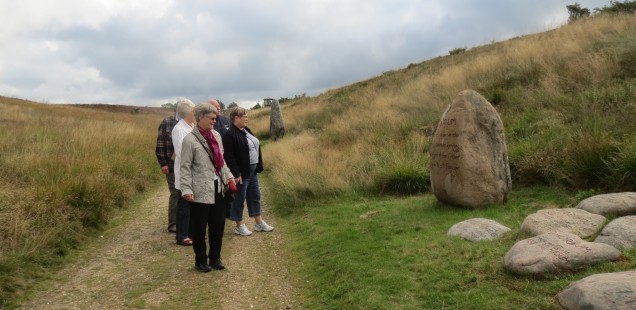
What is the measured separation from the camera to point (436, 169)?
25.6 feet

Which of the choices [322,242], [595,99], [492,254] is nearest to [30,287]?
[322,242]

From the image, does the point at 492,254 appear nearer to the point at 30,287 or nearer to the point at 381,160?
the point at 30,287

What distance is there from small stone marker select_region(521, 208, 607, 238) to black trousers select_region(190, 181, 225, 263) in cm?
349

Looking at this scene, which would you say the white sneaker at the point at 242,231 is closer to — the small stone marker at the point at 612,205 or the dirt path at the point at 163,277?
the dirt path at the point at 163,277

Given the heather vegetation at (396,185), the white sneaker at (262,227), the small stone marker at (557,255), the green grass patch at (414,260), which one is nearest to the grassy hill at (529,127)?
the heather vegetation at (396,185)

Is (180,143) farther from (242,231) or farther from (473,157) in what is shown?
(473,157)

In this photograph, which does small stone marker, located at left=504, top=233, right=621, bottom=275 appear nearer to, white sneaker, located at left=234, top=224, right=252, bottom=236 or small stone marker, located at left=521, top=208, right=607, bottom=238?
small stone marker, located at left=521, top=208, right=607, bottom=238

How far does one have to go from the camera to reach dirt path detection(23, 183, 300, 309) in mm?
5301

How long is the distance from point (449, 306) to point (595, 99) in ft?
24.4

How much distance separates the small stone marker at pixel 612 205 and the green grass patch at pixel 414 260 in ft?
2.60

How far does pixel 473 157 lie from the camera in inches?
290

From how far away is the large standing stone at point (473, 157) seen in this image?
735 centimetres

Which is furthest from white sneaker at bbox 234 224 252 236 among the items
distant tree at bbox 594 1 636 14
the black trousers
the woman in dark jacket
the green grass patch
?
distant tree at bbox 594 1 636 14

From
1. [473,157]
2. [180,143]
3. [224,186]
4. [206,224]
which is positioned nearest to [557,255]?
[473,157]
